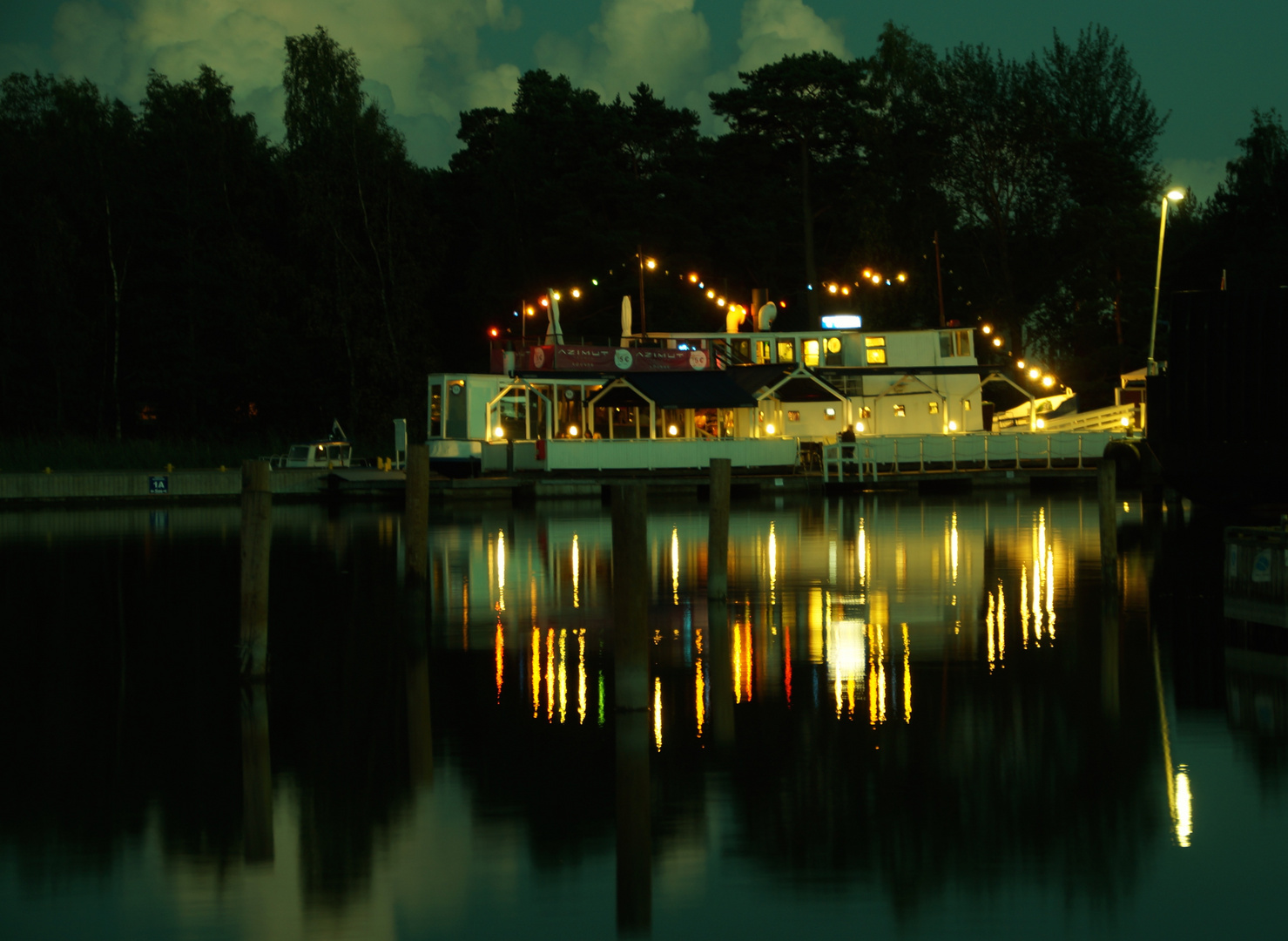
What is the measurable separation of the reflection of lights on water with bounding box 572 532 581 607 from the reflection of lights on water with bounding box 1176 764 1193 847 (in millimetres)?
8584

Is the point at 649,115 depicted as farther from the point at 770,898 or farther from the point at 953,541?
the point at 770,898

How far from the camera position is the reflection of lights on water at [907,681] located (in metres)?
10.1

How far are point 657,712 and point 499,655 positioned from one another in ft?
9.82

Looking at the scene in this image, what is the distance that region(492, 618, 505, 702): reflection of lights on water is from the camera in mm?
11458

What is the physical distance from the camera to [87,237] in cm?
5259

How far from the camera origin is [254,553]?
Answer: 11.3 m

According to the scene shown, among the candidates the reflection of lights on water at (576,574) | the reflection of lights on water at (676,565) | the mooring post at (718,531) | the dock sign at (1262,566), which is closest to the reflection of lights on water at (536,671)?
the reflection of lights on water at (576,574)

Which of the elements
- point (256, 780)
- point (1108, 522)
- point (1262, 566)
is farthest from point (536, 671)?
point (1108, 522)

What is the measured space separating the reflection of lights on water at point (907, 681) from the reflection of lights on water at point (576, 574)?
14.8 ft

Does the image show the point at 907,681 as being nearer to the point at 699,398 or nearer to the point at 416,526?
the point at 416,526

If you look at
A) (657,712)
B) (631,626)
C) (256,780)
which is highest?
(631,626)

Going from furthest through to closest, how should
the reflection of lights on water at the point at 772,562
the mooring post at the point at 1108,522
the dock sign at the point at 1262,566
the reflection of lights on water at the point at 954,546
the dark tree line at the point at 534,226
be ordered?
the dark tree line at the point at 534,226
the reflection of lights on water at the point at 954,546
the reflection of lights on water at the point at 772,562
the mooring post at the point at 1108,522
the dock sign at the point at 1262,566

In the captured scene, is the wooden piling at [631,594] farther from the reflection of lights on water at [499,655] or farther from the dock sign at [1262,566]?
the dock sign at [1262,566]

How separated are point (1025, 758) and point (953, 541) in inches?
562
